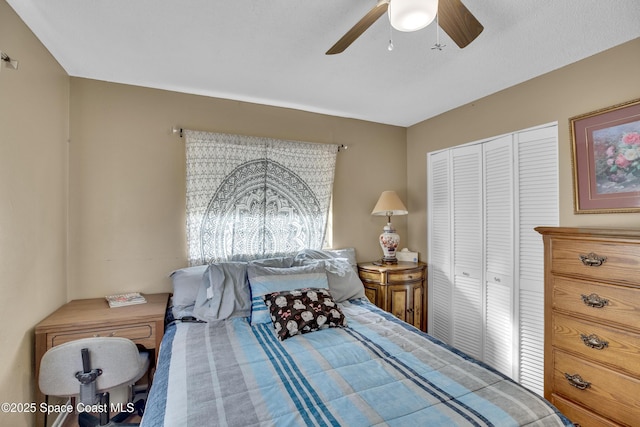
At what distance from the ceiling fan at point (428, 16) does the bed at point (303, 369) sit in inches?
59.5

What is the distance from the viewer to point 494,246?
2.73m

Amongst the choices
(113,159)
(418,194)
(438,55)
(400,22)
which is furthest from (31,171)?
(418,194)

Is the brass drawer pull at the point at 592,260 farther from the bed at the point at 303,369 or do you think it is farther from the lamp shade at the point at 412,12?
the lamp shade at the point at 412,12

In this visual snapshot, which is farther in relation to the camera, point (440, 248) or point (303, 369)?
point (440, 248)

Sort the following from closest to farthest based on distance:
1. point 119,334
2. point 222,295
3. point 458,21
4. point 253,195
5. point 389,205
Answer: point 458,21
point 119,334
point 222,295
point 253,195
point 389,205

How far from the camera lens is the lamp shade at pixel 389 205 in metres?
3.24

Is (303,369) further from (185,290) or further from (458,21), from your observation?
(458,21)

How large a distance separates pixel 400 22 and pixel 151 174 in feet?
7.33

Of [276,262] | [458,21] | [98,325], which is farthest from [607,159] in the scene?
[98,325]

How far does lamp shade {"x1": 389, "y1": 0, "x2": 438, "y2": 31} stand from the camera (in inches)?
45.1

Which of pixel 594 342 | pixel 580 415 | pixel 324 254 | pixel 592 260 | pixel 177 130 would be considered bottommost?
pixel 580 415

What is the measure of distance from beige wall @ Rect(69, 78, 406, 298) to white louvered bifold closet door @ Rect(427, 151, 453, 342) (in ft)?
5.85

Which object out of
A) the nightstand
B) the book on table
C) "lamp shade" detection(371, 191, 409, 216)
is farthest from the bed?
"lamp shade" detection(371, 191, 409, 216)

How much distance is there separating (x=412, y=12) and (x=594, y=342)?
190cm
